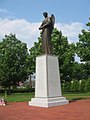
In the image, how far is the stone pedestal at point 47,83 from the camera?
1570 centimetres

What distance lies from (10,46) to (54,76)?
94.1 ft

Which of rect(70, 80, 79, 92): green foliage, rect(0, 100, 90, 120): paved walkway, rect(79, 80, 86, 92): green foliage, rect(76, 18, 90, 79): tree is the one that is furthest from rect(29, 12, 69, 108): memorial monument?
rect(70, 80, 79, 92): green foliage

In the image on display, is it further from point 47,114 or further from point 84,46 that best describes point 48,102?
point 84,46

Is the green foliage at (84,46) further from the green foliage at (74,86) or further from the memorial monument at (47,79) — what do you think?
the memorial monument at (47,79)

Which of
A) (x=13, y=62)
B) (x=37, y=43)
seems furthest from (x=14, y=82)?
(x=37, y=43)

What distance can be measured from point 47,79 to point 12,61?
26734 mm

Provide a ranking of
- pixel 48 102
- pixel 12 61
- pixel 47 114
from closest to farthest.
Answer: pixel 47 114 → pixel 48 102 → pixel 12 61

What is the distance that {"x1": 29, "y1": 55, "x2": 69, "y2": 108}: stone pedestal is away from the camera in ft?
51.5

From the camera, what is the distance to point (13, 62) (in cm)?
4206

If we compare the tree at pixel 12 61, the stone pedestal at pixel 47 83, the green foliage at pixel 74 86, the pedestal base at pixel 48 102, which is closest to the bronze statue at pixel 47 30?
the stone pedestal at pixel 47 83

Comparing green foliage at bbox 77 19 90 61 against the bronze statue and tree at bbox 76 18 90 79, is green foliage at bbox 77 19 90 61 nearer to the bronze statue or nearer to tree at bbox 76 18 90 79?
tree at bbox 76 18 90 79

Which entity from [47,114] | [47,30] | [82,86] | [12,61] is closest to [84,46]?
[82,86]

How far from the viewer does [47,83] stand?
15781 millimetres

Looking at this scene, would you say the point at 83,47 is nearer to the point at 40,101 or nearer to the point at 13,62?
the point at 13,62
